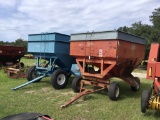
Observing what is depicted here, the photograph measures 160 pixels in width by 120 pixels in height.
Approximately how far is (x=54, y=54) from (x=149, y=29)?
17.8 metres

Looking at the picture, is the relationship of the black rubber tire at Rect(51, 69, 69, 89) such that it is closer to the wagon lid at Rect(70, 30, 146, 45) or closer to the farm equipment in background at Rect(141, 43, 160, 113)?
the wagon lid at Rect(70, 30, 146, 45)

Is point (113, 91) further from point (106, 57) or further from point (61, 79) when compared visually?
point (61, 79)

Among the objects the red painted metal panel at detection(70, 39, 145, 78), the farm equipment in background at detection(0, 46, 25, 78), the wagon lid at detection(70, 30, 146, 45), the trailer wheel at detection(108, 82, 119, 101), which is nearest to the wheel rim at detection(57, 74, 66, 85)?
the red painted metal panel at detection(70, 39, 145, 78)

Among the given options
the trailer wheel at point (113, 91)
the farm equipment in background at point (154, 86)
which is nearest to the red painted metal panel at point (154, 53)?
the farm equipment in background at point (154, 86)

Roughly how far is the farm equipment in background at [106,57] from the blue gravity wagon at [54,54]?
0.85m

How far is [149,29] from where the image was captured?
78.9ft

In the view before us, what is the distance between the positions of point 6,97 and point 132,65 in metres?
4.80

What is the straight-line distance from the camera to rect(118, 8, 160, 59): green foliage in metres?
23.2

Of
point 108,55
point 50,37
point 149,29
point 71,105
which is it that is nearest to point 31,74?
point 50,37

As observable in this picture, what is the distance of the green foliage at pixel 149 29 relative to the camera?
23186 millimetres

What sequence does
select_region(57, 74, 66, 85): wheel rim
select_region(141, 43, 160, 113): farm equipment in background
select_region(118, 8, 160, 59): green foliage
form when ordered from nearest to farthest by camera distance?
select_region(141, 43, 160, 113): farm equipment in background, select_region(57, 74, 66, 85): wheel rim, select_region(118, 8, 160, 59): green foliage

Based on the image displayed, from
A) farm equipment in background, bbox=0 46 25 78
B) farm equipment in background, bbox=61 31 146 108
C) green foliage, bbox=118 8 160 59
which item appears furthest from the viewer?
green foliage, bbox=118 8 160 59

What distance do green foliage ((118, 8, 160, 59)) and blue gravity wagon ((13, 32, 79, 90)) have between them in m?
15.0

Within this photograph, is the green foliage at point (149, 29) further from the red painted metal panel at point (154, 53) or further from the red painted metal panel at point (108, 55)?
the red painted metal panel at point (154, 53)
